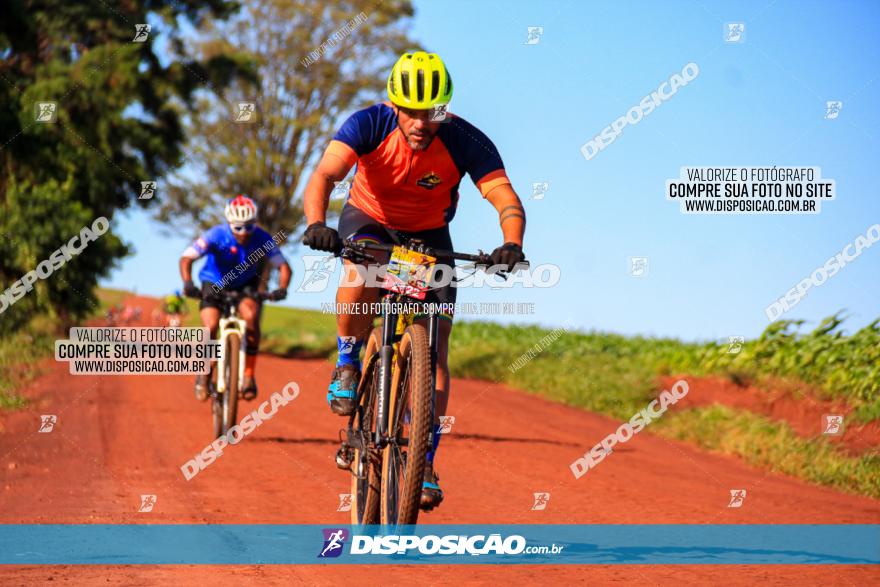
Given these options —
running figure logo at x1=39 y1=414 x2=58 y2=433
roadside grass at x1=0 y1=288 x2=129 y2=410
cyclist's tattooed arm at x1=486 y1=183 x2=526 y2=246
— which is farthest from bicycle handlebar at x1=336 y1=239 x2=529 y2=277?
roadside grass at x1=0 y1=288 x2=129 y2=410

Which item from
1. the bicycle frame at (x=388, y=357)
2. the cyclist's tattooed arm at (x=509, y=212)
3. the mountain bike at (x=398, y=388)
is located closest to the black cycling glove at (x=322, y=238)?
the mountain bike at (x=398, y=388)

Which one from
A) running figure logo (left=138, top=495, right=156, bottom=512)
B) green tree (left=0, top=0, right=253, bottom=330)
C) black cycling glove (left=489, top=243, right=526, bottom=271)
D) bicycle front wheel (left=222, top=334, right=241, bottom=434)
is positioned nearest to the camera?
black cycling glove (left=489, top=243, right=526, bottom=271)

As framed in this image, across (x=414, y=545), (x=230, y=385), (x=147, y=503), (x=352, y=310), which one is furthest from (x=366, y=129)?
(x=230, y=385)

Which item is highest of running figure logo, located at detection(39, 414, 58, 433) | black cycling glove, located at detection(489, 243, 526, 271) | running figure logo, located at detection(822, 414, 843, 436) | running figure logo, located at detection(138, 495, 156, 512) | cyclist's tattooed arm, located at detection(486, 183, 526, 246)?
cyclist's tattooed arm, located at detection(486, 183, 526, 246)

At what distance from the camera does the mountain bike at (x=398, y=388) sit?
524 cm

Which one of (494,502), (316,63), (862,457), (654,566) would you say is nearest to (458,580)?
(654,566)

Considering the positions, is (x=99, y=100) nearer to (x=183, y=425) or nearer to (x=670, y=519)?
(x=183, y=425)

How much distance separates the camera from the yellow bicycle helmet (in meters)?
5.41

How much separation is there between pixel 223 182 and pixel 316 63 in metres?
5.42

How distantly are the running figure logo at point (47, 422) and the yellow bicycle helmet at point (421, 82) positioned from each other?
749 centimetres

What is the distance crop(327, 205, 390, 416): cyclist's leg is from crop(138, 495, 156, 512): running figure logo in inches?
74.3

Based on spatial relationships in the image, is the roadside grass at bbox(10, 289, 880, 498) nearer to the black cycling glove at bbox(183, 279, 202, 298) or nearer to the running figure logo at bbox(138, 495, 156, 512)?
the black cycling glove at bbox(183, 279, 202, 298)

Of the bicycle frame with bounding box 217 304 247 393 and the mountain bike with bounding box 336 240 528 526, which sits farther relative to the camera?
the bicycle frame with bounding box 217 304 247 393

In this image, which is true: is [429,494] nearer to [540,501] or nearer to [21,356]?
[540,501]
